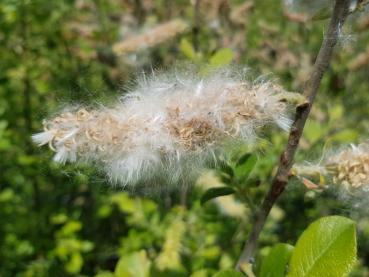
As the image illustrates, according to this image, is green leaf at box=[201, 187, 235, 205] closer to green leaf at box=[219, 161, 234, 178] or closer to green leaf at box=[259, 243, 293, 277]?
green leaf at box=[219, 161, 234, 178]

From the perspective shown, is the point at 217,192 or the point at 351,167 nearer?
the point at 351,167

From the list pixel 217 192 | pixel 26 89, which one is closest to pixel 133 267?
pixel 217 192

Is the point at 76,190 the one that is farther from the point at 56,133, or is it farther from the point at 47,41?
the point at 56,133

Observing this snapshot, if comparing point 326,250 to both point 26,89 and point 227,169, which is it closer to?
point 227,169

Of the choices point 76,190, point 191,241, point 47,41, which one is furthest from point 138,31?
point 191,241

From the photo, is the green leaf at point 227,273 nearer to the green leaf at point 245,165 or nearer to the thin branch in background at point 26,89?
the green leaf at point 245,165

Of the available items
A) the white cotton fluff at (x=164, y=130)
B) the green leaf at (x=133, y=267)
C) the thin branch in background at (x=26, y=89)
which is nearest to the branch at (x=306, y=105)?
the white cotton fluff at (x=164, y=130)

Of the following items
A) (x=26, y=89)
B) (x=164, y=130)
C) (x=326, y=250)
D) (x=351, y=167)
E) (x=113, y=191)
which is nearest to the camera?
(x=326, y=250)
